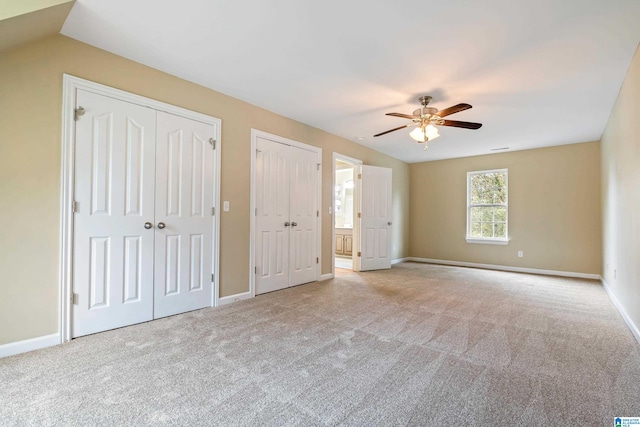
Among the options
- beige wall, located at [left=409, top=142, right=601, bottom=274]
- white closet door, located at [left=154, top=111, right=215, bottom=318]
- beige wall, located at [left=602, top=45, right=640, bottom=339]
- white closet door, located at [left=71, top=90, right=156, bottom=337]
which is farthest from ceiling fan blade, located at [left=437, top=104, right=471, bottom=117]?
beige wall, located at [left=409, top=142, right=601, bottom=274]

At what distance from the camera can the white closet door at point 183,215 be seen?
2973 millimetres

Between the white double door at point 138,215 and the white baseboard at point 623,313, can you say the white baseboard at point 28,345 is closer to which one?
the white double door at point 138,215

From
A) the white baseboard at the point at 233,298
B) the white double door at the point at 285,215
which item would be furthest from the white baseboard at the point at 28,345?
the white double door at the point at 285,215

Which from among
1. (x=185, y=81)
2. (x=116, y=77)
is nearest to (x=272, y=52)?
(x=185, y=81)

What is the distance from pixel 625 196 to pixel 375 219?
3521mm

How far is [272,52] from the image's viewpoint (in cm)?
262

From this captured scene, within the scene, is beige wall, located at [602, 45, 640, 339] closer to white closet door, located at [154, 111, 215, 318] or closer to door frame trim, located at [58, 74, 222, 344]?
white closet door, located at [154, 111, 215, 318]

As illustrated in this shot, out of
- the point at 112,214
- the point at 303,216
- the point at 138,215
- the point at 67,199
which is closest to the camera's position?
the point at 67,199

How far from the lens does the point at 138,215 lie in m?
2.80

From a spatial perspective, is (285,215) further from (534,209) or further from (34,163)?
(534,209)

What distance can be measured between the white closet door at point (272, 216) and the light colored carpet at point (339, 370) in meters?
0.74

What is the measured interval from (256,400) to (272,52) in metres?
2.68

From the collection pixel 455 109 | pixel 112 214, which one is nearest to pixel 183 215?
pixel 112 214

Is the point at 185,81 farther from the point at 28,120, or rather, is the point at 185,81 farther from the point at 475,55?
the point at 475,55
